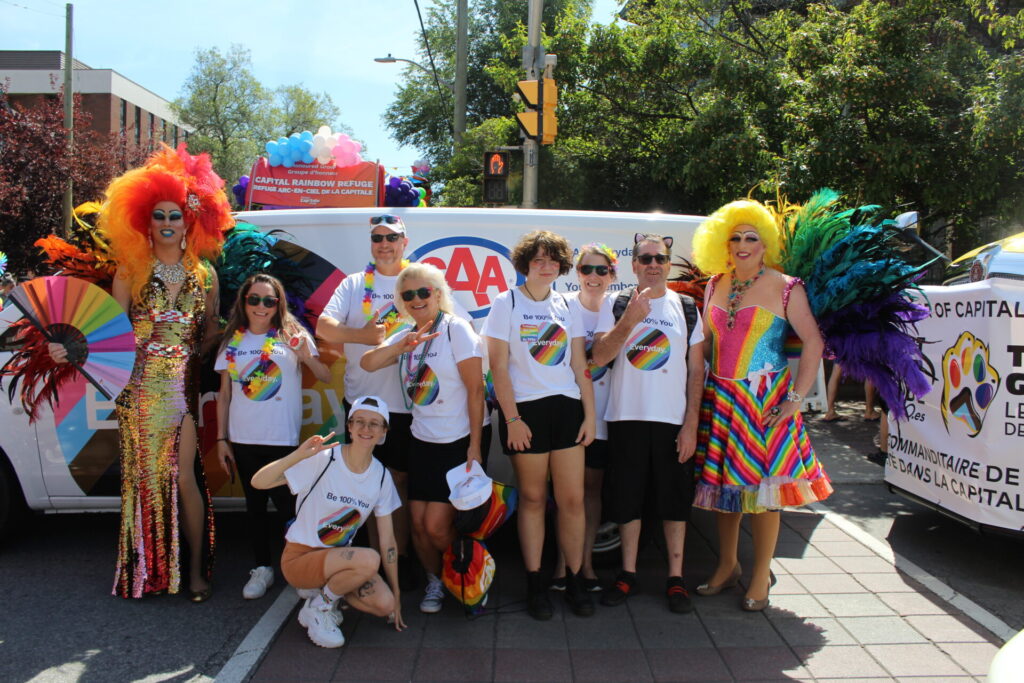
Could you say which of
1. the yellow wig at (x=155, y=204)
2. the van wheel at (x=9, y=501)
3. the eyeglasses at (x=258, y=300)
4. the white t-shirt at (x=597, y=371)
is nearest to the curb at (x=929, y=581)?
the white t-shirt at (x=597, y=371)

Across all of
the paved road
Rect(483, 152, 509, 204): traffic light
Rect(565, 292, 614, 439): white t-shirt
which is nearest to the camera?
the paved road

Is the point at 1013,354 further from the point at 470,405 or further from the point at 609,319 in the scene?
the point at 470,405

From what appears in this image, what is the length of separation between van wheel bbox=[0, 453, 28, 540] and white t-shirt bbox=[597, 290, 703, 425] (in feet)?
11.5

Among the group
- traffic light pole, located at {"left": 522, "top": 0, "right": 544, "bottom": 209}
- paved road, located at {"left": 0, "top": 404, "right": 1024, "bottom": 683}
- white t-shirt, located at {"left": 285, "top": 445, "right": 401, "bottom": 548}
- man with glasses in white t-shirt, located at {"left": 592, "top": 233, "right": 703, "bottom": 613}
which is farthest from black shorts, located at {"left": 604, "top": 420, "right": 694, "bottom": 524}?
traffic light pole, located at {"left": 522, "top": 0, "right": 544, "bottom": 209}

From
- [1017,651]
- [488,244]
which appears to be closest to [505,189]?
[488,244]

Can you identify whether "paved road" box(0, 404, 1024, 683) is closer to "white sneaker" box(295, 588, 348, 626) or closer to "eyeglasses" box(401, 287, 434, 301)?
"white sneaker" box(295, 588, 348, 626)

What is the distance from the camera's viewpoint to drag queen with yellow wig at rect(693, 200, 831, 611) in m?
3.73

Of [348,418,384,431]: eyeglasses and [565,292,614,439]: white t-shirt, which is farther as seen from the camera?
[565,292,614,439]: white t-shirt

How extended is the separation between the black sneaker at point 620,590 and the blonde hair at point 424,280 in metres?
1.62

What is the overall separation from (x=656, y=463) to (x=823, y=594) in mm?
1271

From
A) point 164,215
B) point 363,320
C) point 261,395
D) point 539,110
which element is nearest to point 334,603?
point 261,395

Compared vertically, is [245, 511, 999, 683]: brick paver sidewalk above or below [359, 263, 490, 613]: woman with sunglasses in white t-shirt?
below

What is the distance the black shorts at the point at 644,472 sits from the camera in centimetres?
377

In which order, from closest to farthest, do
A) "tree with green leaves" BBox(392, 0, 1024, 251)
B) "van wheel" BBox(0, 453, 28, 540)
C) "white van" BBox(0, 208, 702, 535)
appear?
"white van" BBox(0, 208, 702, 535) < "van wheel" BBox(0, 453, 28, 540) < "tree with green leaves" BBox(392, 0, 1024, 251)
